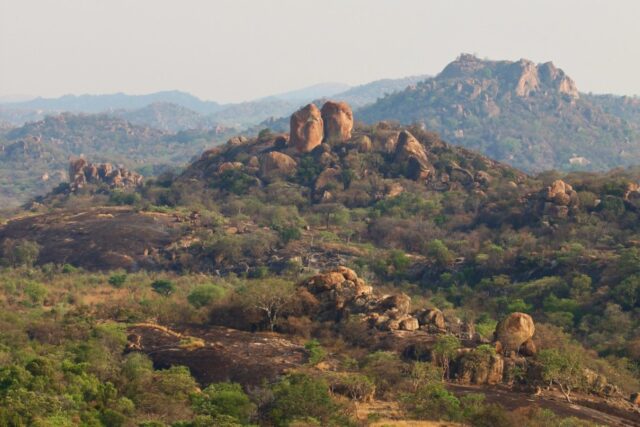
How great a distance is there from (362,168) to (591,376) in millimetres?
65910

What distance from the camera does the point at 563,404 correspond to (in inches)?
1351

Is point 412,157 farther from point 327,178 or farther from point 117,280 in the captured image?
point 117,280

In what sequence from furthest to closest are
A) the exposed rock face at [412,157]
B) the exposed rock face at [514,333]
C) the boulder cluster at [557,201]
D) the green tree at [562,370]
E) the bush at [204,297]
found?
the exposed rock face at [412,157] < the boulder cluster at [557,201] < the bush at [204,297] < the exposed rock face at [514,333] < the green tree at [562,370]

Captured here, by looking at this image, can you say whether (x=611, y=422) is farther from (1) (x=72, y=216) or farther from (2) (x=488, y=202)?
(1) (x=72, y=216)

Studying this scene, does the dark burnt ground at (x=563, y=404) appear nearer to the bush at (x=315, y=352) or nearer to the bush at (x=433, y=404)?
the bush at (x=433, y=404)

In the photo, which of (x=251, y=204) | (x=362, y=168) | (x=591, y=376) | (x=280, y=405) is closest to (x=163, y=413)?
(x=280, y=405)

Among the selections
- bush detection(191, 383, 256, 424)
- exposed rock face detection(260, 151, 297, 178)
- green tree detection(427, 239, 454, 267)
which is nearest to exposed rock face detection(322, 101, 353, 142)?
exposed rock face detection(260, 151, 297, 178)

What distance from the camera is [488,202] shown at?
87188mm

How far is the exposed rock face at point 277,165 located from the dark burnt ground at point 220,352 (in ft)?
190

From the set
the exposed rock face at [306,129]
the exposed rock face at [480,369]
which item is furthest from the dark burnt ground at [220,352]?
the exposed rock face at [306,129]

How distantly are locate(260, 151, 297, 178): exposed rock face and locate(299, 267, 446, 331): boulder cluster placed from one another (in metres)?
54.4

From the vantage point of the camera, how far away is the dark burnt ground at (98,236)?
7525 cm

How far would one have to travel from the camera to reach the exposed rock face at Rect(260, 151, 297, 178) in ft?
332

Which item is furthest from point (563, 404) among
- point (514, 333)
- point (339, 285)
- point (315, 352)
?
point (339, 285)
